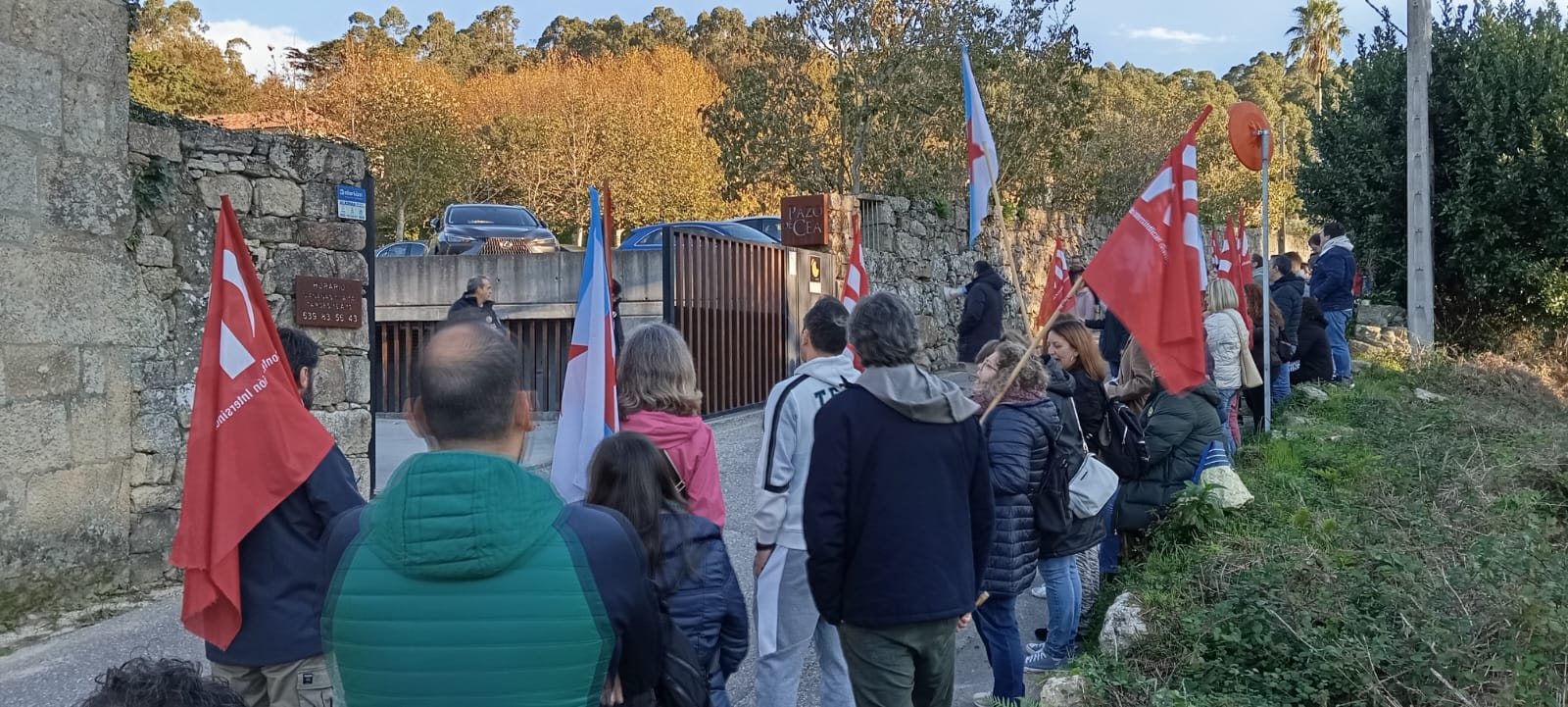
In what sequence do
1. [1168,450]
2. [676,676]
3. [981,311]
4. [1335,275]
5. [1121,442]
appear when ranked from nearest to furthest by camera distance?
[676,676] < [1121,442] < [1168,450] < [981,311] < [1335,275]

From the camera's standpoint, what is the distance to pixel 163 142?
6258 mm

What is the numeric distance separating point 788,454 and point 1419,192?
12790mm

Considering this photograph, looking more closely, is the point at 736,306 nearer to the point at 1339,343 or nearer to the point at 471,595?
the point at 1339,343

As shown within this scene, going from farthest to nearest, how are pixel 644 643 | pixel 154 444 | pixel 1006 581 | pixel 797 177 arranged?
pixel 797 177, pixel 154 444, pixel 1006 581, pixel 644 643

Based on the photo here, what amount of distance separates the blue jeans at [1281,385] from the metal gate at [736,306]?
4653 millimetres

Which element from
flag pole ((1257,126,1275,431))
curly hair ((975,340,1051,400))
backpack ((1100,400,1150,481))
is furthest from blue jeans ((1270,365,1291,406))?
curly hair ((975,340,1051,400))

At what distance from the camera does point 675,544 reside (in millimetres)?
2828

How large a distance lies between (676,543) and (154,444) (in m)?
4.52

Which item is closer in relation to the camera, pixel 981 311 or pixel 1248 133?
pixel 1248 133

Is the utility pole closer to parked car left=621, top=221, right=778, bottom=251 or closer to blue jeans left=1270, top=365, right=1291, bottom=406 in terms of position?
blue jeans left=1270, top=365, right=1291, bottom=406

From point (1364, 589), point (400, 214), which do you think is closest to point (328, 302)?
point (1364, 589)

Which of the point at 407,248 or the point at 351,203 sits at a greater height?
the point at 407,248

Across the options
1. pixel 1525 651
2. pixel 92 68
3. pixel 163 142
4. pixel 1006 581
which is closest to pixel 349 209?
pixel 163 142

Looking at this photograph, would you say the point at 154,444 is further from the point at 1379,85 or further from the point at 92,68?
the point at 1379,85
